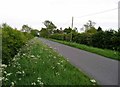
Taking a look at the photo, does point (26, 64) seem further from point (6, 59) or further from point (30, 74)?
point (30, 74)

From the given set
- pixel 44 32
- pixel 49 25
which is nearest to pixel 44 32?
pixel 44 32

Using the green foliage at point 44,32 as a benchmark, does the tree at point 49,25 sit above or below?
above

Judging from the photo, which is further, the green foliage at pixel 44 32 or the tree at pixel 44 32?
the tree at pixel 44 32

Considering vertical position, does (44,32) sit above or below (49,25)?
below

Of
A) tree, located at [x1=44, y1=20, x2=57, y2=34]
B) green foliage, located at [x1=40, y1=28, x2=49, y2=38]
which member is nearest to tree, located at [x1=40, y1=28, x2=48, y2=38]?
green foliage, located at [x1=40, y1=28, x2=49, y2=38]

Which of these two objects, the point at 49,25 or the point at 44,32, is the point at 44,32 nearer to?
the point at 44,32

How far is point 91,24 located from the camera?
341 feet

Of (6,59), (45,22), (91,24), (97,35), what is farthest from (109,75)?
(45,22)

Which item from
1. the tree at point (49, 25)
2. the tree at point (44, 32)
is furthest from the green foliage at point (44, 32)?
the tree at point (49, 25)

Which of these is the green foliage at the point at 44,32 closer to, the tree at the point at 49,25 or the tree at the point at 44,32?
the tree at the point at 44,32

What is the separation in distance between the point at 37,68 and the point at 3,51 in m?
1.48

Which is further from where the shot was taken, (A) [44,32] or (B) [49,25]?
(A) [44,32]

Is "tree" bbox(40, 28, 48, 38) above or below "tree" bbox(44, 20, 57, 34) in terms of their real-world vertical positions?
below

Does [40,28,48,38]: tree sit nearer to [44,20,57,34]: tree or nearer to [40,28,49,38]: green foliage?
[40,28,49,38]: green foliage
